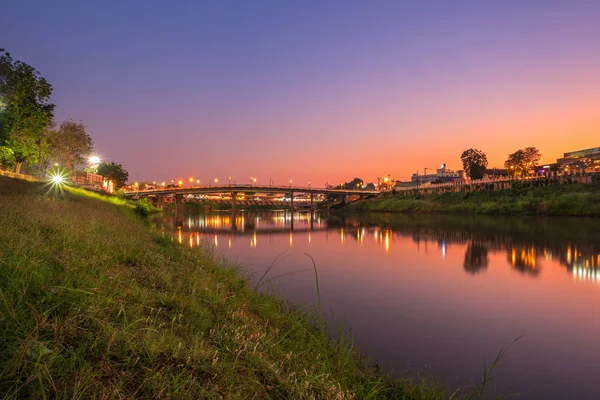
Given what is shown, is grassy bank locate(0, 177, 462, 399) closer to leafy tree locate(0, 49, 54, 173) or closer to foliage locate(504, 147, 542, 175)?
leafy tree locate(0, 49, 54, 173)

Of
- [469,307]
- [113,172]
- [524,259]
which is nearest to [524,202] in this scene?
[524,259]

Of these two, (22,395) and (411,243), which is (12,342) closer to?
(22,395)

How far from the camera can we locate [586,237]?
3095 cm

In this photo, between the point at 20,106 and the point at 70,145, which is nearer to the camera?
the point at 20,106

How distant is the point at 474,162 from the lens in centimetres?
13475

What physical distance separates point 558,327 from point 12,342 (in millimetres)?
12334

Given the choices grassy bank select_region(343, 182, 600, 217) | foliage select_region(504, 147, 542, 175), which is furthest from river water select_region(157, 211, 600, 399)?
foliage select_region(504, 147, 542, 175)

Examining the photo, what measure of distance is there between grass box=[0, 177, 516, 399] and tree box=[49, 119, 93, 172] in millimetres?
50673

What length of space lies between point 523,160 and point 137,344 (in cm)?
15664

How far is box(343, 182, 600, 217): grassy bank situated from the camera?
5638cm

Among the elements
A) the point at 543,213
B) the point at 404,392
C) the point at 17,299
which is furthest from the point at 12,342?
the point at 543,213

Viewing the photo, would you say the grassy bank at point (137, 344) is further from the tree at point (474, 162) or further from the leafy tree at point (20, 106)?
the tree at point (474, 162)

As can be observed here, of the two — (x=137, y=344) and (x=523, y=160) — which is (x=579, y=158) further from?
(x=137, y=344)

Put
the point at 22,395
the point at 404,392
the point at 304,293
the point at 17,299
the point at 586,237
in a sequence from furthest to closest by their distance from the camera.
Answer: the point at 586,237
the point at 304,293
the point at 404,392
the point at 17,299
the point at 22,395
